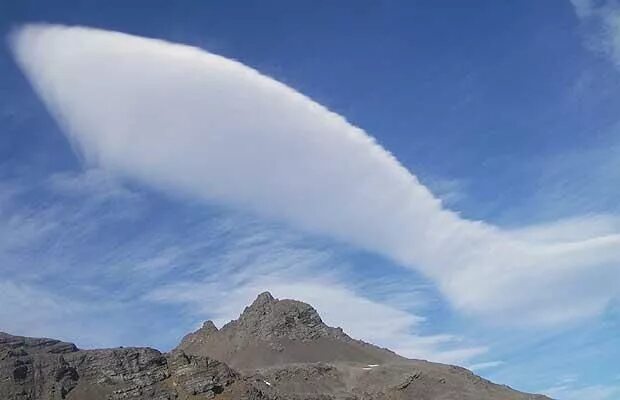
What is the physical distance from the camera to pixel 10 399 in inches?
7844

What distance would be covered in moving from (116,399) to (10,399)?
2766 cm

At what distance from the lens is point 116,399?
200 metres
